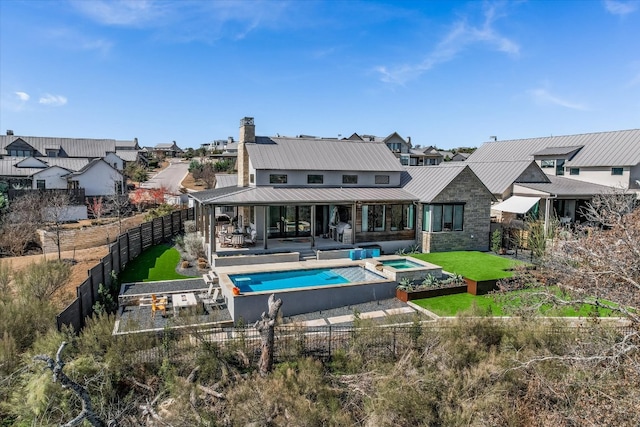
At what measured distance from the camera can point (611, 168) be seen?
34.8 meters

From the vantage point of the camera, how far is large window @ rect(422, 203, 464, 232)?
24.8m

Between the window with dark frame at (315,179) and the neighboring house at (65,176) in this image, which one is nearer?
the window with dark frame at (315,179)

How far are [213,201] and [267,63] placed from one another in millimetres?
14324

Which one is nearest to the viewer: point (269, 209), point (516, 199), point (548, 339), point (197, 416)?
point (197, 416)

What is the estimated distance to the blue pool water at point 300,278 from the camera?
17.8 metres

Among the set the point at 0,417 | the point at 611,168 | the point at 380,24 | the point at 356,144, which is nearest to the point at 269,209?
the point at 356,144

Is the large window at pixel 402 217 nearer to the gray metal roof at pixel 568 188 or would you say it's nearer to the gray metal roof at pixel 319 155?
the gray metal roof at pixel 319 155

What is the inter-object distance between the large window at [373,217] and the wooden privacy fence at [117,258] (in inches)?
536

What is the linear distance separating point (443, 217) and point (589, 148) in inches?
886

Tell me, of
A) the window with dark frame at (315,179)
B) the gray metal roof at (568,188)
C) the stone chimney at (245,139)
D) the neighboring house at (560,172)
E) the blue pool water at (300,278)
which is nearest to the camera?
the blue pool water at (300,278)

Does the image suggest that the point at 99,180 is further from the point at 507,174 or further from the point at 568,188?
the point at 568,188

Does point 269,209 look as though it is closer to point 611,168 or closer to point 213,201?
point 213,201

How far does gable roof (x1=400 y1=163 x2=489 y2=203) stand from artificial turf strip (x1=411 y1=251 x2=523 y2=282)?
368 cm

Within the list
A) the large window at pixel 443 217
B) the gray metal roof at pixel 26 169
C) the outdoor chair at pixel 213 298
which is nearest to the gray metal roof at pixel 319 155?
the large window at pixel 443 217
